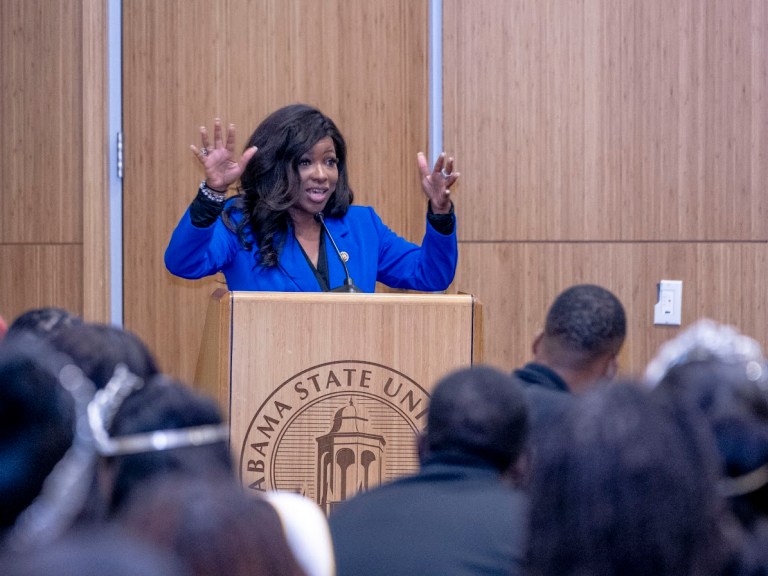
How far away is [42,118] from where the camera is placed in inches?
181

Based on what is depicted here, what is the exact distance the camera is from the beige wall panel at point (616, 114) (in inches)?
183

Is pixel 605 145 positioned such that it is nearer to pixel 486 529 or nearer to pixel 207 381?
pixel 207 381

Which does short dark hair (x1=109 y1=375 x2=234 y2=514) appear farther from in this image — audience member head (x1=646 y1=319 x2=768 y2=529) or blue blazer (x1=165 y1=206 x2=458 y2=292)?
blue blazer (x1=165 y1=206 x2=458 y2=292)

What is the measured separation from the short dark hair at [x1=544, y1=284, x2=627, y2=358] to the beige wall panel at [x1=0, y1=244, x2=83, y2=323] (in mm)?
2515

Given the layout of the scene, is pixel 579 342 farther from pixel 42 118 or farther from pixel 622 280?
pixel 42 118

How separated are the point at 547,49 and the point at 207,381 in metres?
2.38

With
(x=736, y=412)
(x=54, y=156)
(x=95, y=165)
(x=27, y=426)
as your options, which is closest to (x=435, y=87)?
(x=95, y=165)

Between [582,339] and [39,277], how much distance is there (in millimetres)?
2770

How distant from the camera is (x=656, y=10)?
4664mm

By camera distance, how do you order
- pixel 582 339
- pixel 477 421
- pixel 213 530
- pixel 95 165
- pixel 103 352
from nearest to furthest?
pixel 213 530 < pixel 103 352 < pixel 477 421 < pixel 582 339 < pixel 95 165

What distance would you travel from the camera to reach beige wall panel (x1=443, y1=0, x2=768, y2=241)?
4.65 meters

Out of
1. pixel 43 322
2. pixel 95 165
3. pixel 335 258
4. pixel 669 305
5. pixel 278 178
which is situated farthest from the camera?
pixel 669 305

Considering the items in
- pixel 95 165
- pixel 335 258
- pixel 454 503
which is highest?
pixel 95 165

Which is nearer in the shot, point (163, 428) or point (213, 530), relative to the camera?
point (213, 530)
